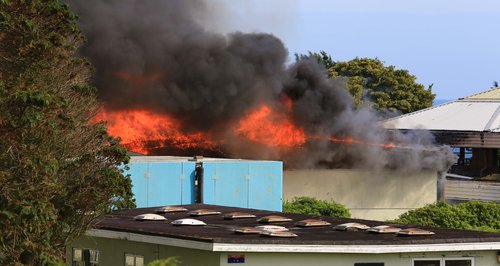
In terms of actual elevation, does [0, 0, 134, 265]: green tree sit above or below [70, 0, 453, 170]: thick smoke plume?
below

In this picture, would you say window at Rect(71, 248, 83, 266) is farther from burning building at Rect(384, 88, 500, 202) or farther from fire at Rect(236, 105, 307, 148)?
burning building at Rect(384, 88, 500, 202)

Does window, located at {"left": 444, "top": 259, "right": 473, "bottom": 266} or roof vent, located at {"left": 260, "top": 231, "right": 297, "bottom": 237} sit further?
window, located at {"left": 444, "top": 259, "right": 473, "bottom": 266}

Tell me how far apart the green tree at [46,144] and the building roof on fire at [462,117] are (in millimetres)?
37117

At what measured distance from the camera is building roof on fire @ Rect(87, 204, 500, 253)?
20016 millimetres

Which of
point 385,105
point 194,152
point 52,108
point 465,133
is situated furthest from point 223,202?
point 385,105

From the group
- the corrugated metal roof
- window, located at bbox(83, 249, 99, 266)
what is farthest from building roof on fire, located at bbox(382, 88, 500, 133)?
window, located at bbox(83, 249, 99, 266)

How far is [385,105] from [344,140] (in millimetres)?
43900

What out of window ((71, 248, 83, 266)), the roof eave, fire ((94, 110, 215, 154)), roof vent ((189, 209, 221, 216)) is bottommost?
window ((71, 248, 83, 266))

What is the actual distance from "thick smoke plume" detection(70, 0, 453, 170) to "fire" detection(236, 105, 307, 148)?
328mm

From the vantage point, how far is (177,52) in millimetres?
47656

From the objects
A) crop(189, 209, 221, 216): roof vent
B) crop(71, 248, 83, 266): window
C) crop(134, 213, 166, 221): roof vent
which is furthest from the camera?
crop(189, 209, 221, 216): roof vent

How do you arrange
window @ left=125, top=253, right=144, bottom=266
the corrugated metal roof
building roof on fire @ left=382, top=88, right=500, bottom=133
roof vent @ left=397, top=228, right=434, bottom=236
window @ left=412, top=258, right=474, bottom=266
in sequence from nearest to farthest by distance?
window @ left=412, top=258, right=474, bottom=266 → roof vent @ left=397, top=228, right=434, bottom=236 → window @ left=125, top=253, right=144, bottom=266 → building roof on fire @ left=382, top=88, right=500, bottom=133 → the corrugated metal roof

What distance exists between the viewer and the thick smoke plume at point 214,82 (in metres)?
45.7

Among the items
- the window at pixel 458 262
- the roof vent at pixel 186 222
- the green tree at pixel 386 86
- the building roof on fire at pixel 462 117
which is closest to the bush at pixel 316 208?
the roof vent at pixel 186 222
